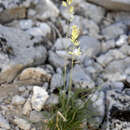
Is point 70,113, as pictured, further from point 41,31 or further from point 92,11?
point 92,11

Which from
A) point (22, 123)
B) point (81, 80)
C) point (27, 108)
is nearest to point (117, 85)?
point (81, 80)

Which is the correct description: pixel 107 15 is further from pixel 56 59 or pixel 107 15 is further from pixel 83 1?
pixel 56 59

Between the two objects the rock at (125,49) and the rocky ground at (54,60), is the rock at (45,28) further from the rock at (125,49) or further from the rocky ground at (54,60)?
the rock at (125,49)

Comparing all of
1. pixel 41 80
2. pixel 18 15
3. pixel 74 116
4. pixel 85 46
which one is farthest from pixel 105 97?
pixel 18 15

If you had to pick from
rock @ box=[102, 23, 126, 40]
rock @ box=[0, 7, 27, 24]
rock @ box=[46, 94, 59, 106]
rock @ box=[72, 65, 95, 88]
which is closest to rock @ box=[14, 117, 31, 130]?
rock @ box=[46, 94, 59, 106]

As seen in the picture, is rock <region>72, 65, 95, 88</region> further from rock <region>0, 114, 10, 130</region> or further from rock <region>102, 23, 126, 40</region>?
rock <region>102, 23, 126, 40</region>
